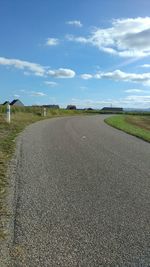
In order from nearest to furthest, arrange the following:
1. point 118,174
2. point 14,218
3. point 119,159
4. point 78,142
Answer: point 14,218 → point 118,174 → point 119,159 → point 78,142

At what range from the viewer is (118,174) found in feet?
26.8

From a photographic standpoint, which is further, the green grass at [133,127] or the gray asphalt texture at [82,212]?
the green grass at [133,127]

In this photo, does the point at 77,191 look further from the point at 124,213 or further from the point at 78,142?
the point at 78,142

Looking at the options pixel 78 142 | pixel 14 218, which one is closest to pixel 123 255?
pixel 14 218

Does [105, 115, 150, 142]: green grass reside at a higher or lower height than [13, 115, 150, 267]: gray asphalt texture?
lower

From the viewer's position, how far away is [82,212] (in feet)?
17.8

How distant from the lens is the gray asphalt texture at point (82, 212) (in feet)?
13.3

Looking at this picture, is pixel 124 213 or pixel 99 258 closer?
pixel 99 258

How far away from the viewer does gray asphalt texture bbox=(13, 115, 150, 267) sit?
4.05 m

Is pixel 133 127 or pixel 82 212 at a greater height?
pixel 82 212

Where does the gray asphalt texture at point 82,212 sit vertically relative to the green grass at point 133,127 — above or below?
above

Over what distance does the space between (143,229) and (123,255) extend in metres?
0.82

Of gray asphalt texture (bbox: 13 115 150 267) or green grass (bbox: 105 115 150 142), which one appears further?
green grass (bbox: 105 115 150 142)

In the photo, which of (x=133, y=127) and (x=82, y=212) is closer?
(x=82, y=212)
